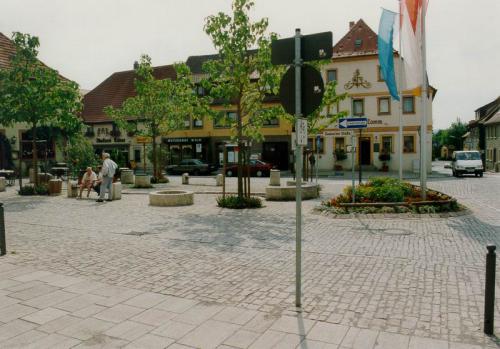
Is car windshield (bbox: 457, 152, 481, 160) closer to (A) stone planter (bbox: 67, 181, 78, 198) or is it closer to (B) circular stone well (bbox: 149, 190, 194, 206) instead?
(B) circular stone well (bbox: 149, 190, 194, 206)

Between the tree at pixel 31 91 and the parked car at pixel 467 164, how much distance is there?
81.3ft

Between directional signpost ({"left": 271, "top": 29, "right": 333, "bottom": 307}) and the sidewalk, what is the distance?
0.83m

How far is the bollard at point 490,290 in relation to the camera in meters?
4.24

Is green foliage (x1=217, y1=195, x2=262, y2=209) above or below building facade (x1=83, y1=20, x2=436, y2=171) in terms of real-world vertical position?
below

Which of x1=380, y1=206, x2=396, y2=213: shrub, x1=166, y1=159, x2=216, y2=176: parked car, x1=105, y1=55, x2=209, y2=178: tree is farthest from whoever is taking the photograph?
x1=166, y1=159, x2=216, y2=176: parked car

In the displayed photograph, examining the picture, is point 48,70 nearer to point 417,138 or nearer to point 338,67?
point 338,67

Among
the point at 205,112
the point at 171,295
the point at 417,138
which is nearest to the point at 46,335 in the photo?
the point at 171,295

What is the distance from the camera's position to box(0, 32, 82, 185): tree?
18078mm

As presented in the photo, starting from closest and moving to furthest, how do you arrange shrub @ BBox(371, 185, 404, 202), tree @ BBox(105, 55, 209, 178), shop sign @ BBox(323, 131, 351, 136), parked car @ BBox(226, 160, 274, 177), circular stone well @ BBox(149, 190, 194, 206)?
shrub @ BBox(371, 185, 404, 202), circular stone well @ BBox(149, 190, 194, 206), tree @ BBox(105, 55, 209, 178), parked car @ BBox(226, 160, 274, 177), shop sign @ BBox(323, 131, 351, 136)

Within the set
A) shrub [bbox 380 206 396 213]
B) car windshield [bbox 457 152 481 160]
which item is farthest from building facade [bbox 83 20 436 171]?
shrub [bbox 380 206 396 213]

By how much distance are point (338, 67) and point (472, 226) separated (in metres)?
30.6

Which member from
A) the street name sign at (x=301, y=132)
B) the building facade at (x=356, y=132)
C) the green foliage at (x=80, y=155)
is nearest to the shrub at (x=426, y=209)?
the street name sign at (x=301, y=132)

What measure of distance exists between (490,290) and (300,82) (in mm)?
2816

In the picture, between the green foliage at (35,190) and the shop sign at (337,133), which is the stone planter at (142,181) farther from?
the shop sign at (337,133)
